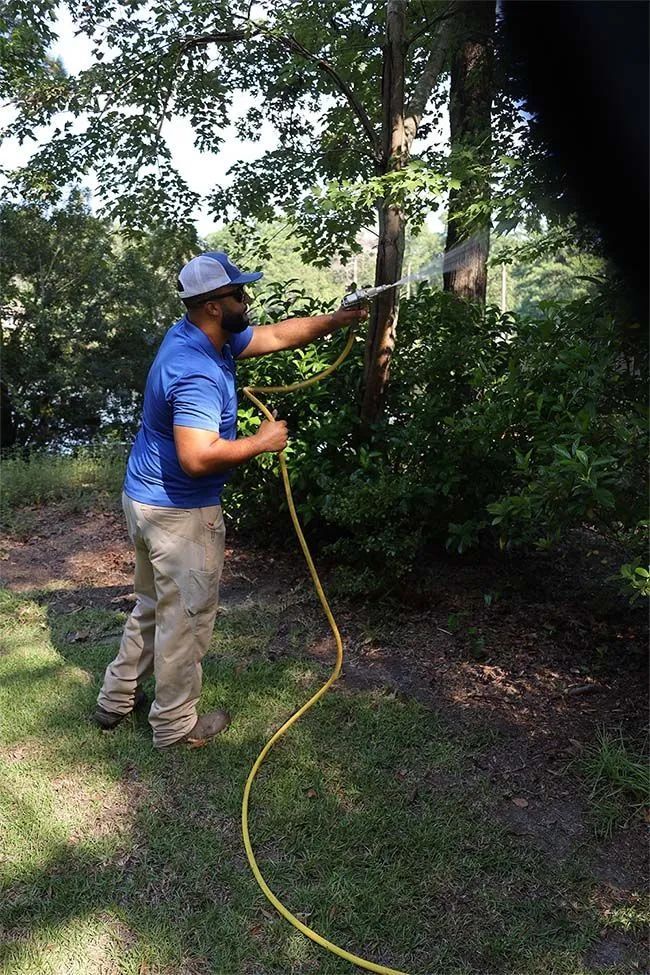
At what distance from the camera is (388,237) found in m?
4.05

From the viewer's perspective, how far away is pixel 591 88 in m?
1.18

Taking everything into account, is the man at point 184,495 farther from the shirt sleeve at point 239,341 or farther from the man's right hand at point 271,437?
the shirt sleeve at point 239,341

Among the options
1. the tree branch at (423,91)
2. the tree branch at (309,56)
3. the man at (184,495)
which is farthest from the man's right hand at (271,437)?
the tree branch at (309,56)

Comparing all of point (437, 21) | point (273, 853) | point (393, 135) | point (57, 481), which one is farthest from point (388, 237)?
point (57, 481)

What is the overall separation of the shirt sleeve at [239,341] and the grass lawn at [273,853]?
1.53 metres

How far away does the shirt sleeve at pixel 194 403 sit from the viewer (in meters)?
2.72

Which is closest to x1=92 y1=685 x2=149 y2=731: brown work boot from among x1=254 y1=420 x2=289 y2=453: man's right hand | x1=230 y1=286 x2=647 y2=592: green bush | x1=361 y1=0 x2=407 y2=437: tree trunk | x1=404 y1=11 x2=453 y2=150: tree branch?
x1=254 y1=420 x2=289 y2=453: man's right hand

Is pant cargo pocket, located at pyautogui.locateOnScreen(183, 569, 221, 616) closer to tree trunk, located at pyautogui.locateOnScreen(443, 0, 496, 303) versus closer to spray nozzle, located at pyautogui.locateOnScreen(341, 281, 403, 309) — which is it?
spray nozzle, located at pyautogui.locateOnScreen(341, 281, 403, 309)

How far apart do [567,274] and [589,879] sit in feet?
6.79

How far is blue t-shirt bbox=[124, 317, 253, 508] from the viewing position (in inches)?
108

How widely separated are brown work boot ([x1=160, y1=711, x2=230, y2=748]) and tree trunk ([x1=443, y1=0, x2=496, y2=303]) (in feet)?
7.72

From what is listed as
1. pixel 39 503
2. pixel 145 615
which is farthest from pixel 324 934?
pixel 39 503

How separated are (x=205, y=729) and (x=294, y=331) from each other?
5.92ft

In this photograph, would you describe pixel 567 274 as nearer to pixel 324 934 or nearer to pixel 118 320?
pixel 324 934
